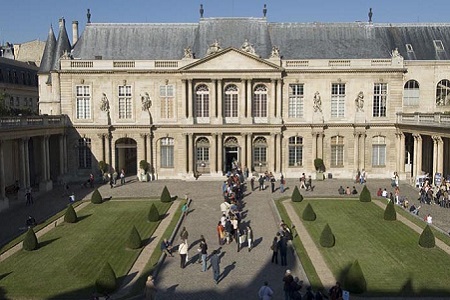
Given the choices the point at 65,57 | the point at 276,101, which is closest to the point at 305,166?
the point at 276,101

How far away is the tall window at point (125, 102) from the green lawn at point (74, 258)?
17036 millimetres

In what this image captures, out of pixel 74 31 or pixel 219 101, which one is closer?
pixel 219 101

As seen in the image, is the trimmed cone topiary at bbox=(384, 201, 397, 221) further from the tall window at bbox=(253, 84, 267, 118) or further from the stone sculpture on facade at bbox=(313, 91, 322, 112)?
the tall window at bbox=(253, 84, 267, 118)

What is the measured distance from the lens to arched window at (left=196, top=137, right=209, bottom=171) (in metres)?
49.6

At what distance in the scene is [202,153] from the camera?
164 ft

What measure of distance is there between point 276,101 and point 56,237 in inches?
1067

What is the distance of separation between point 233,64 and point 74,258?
28.2 metres

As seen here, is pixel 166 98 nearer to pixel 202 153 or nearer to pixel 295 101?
pixel 202 153

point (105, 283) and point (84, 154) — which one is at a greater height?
point (84, 154)

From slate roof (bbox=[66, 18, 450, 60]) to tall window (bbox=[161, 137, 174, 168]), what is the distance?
9081 mm

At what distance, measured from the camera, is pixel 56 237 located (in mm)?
28375

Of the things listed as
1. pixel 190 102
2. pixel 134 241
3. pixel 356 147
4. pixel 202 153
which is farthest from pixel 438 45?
pixel 134 241

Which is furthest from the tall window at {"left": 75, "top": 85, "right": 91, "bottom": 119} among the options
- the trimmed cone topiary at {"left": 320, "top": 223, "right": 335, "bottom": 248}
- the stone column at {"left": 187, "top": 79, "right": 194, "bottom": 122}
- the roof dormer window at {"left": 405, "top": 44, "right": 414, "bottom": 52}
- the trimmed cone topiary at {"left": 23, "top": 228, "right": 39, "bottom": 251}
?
the roof dormer window at {"left": 405, "top": 44, "right": 414, "bottom": 52}

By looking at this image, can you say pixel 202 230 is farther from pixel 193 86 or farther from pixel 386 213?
pixel 193 86
